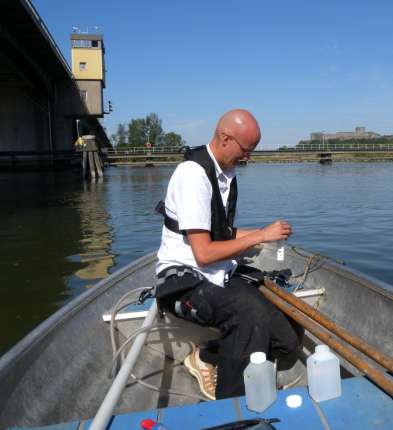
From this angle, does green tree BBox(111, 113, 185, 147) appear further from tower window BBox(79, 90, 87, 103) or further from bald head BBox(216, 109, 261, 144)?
bald head BBox(216, 109, 261, 144)

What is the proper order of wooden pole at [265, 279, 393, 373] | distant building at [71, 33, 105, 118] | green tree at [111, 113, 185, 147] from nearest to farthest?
1. wooden pole at [265, 279, 393, 373]
2. distant building at [71, 33, 105, 118]
3. green tree at [111, 113, 185, 147]

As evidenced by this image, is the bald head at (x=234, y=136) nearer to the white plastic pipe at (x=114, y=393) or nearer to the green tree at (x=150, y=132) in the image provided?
the white plastic pipe at (x=114, y=393)

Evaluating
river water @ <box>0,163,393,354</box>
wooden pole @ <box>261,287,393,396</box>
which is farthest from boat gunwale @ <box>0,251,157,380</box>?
river water @ <box>0,163,393,354</box>

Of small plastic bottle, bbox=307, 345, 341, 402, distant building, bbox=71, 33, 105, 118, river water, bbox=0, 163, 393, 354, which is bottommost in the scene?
river water, bbox=0, 163, 393, 354

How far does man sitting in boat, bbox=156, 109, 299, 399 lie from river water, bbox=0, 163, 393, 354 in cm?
293

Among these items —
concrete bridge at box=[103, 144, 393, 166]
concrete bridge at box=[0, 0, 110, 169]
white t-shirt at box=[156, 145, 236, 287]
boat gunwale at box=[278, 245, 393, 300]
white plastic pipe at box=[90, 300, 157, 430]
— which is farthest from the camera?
concrete bridge at box=[103, 144, 393, 166]

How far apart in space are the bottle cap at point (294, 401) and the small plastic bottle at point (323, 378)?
7cm

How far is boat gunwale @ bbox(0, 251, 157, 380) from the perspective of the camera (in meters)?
2.37

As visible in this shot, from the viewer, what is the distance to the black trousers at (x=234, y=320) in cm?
256

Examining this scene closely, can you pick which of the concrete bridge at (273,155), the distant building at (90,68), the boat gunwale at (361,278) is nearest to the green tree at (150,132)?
the concrete bridge at (273,155)

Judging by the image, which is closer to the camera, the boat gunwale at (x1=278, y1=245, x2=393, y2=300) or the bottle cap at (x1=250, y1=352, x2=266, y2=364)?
the bottle cap at (x1=250, y1=352, x2=266, y2=364)

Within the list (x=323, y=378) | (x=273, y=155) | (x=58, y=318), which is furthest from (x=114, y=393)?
(x=273, y=155)

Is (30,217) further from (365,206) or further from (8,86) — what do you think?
(8,86)

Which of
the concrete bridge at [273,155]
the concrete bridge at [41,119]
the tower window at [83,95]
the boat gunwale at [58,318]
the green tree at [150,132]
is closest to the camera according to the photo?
the boat gunwale at [58,318]
